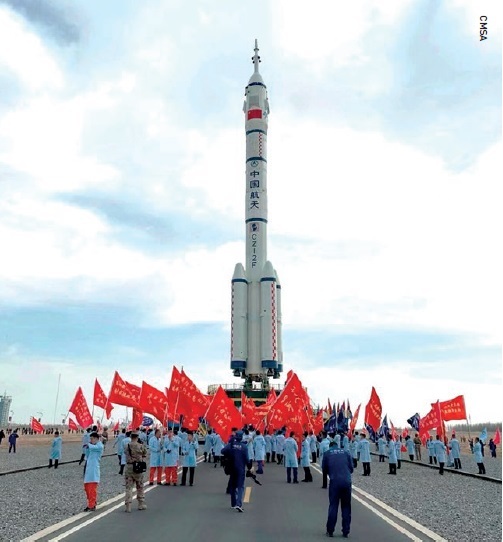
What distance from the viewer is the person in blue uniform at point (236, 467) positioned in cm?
1109

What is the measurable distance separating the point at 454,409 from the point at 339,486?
50.5 ft

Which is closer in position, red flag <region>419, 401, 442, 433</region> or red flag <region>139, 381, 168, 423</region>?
red flag <region>139, 381, 168, 423</region>

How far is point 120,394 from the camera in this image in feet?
73.7

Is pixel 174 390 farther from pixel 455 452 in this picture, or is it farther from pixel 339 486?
pixel 339 486

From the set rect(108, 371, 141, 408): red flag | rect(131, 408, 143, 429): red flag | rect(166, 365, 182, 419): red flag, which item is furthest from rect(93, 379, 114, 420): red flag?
rect(166, 365, 182, 419): red flag

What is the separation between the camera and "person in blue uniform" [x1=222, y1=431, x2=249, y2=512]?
1109 cm

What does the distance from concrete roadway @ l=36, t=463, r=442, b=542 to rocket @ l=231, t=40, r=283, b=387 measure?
3977cm

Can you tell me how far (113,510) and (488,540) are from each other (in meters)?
6.76

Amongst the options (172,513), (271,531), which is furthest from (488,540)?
(172,513)

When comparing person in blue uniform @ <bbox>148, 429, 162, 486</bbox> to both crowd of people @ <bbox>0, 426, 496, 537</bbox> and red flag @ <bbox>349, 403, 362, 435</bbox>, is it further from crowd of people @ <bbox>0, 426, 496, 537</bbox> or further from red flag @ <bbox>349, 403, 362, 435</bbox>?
red flag @ <bbox>349, 403, 362, 435</bbox>

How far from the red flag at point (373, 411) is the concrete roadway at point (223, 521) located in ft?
38.6

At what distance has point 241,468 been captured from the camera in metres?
11.4

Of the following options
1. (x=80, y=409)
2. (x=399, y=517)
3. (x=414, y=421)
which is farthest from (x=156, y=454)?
(x=414, y=421)

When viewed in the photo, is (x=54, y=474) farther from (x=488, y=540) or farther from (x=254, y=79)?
(x=254, y=79)
